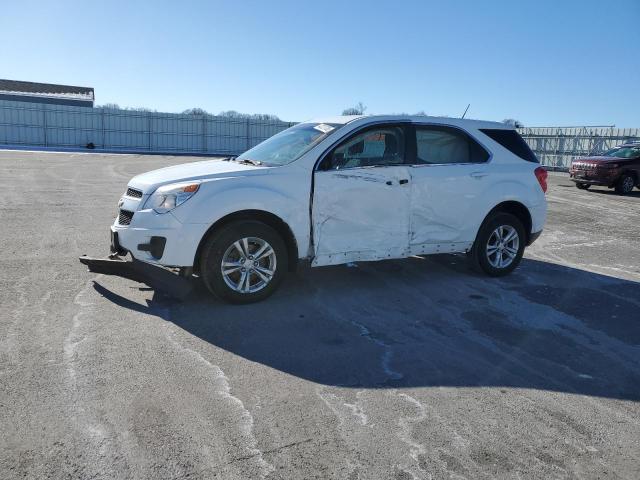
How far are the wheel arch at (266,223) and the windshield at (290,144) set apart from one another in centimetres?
62

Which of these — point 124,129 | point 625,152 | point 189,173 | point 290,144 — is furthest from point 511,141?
point 124,129

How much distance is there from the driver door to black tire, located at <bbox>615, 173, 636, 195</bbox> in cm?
1611

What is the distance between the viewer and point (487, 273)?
22.2ft

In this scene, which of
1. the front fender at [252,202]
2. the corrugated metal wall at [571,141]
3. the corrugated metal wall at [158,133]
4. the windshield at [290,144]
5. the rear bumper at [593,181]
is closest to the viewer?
the front fender at [252,202]

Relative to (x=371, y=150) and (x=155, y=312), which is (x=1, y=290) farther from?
(x=371, y=150)

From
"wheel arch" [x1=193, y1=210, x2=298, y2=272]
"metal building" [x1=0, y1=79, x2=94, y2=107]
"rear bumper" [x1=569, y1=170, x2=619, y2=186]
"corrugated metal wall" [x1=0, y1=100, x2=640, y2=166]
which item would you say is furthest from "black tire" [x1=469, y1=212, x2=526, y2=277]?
"metal building" [x1=0, y1=79, x2=94, y2=107]

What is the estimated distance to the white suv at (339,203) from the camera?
16.6 ft

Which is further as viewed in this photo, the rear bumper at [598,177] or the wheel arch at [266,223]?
the rear bumper at [598,177]

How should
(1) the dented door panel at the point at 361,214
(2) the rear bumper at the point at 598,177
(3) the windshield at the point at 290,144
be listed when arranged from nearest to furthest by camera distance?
(1) the dented door panel at the point at 361,214 → (3) the windshield at the point at 290,144 → (2) the rear bumper at the point at 598,177

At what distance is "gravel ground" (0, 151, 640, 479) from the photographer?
2.89m

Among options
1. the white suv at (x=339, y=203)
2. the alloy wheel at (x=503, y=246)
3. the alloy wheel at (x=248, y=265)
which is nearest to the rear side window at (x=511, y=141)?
the white suv at (x=339, y=203)

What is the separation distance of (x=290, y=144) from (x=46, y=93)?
4701 centimetres

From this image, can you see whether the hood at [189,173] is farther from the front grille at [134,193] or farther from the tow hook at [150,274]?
the tow hook at [150,274]

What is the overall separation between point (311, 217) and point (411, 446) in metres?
2.88
